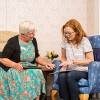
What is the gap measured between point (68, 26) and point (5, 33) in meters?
1.15

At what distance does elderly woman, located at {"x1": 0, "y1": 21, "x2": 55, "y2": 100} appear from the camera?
9.01ft

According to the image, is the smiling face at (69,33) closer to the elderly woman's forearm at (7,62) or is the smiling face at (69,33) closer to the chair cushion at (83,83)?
the chair cushion at (83,83)

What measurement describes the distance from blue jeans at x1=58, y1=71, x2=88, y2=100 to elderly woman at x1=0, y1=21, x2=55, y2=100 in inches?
8.2

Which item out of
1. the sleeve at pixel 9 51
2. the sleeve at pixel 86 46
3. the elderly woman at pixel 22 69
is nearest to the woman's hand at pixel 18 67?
the elderly woman at pixel 22 69

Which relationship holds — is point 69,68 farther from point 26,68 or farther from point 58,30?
point 58,30

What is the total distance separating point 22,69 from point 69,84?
534 mm

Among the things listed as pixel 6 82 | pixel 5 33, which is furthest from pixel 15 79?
pixel 5 33

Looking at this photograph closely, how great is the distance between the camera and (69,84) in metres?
2.71

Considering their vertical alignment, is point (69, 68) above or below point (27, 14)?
below

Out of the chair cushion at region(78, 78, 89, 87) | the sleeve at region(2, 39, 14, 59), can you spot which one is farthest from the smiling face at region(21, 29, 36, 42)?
the chair cushion at region(78, 78, 89, 87)

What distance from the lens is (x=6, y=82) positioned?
2.81 m

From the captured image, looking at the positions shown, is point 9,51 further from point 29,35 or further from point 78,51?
point 78,51

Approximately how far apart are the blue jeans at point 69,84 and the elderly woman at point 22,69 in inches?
8.2

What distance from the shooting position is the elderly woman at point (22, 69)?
2.75m
